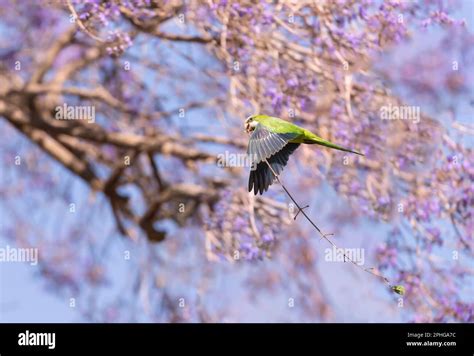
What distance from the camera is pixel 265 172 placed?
4.22m

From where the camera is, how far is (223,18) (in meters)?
5.97

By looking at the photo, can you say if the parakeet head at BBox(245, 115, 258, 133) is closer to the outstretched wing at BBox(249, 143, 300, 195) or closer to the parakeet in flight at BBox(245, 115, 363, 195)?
the parakeet in flight at BBox(245, 115, 363, 195)

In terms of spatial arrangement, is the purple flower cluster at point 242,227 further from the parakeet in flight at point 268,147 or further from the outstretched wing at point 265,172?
the outstretched wing at point 265,172

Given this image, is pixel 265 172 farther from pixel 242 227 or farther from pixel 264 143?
pixel 242 227

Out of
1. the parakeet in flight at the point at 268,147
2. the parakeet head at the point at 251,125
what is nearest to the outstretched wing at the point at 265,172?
the parakeet in flight at the point at 268,147

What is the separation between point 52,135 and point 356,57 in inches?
84.9

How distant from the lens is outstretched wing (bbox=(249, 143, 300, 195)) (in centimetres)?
417

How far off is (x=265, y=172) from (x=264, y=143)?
13 centimetres

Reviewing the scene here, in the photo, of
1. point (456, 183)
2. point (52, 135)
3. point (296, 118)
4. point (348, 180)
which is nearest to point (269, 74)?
point (296, 118)

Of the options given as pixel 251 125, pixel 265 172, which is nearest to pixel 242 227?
pixel 251 125

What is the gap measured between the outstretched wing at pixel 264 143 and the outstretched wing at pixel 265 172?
6 cm

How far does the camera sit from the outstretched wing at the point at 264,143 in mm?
4102

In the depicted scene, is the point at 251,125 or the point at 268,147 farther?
the point at 251,125
